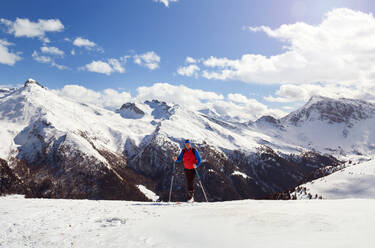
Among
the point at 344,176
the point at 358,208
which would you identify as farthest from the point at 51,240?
the point at 344,176

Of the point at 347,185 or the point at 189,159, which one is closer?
the point at 189,159

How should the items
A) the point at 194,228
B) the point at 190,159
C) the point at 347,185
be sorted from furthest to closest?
the point at 347,185, the point at 190,159, the point at 194,228

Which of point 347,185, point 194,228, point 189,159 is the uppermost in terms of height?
point 189,159

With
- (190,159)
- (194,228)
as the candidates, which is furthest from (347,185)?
(194,228)

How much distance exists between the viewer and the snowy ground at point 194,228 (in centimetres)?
940

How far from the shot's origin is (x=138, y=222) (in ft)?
43.5

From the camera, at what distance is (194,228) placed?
38.2ft

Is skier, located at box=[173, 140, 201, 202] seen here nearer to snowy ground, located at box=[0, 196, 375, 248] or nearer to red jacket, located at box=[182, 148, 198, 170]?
red jacket, located at box=[182, 148, 198, 170]

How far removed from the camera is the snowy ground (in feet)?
30.8

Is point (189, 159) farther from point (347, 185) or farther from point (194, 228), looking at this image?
point (347, 185)

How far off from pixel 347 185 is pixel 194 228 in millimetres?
107645

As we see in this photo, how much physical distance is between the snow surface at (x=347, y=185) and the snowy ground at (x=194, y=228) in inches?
3511

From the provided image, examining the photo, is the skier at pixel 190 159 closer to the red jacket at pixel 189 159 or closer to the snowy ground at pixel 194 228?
the red jacket at pixel 189 159

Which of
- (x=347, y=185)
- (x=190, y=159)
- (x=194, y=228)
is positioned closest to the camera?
(x=194, y=228)
